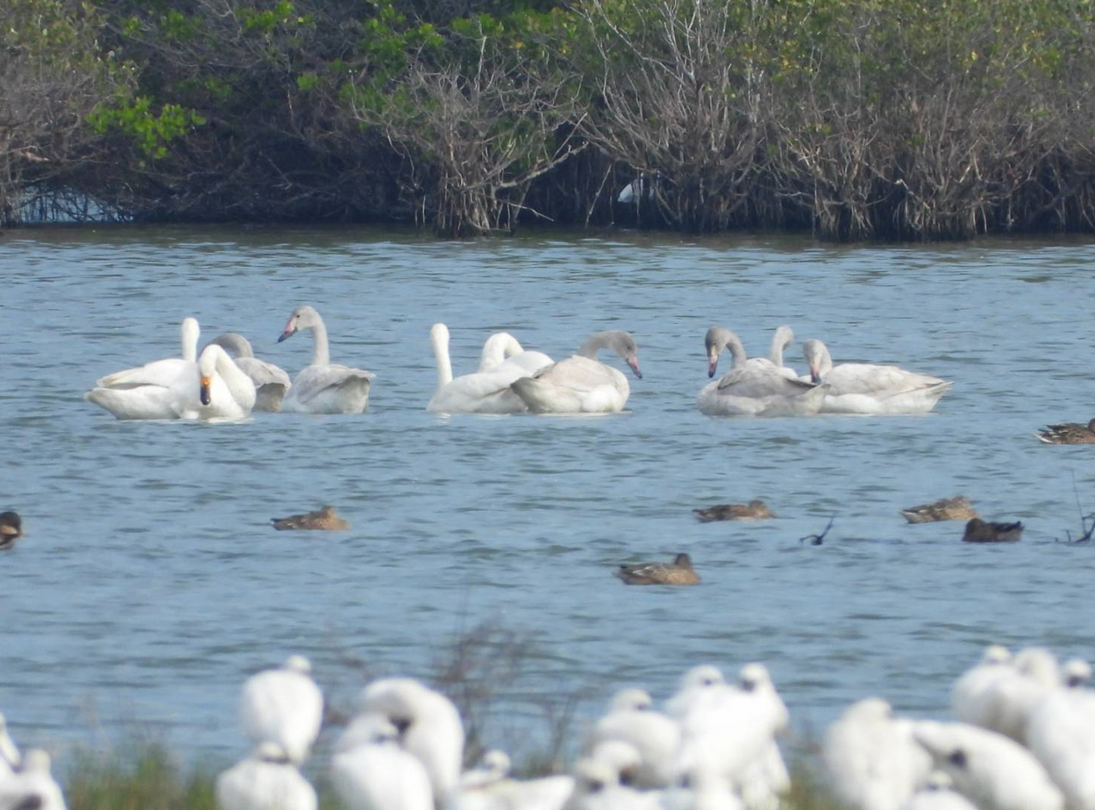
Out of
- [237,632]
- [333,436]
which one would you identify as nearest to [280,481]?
[333,436]

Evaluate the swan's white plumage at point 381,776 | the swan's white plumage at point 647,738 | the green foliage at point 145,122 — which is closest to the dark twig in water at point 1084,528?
the swan's white plumage at point 647,738

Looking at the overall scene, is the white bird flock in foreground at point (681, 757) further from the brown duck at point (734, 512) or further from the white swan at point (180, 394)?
the white swan at point (180, 394)

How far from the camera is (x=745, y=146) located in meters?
40.8

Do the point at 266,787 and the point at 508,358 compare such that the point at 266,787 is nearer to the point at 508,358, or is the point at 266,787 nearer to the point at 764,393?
the point at 764,393

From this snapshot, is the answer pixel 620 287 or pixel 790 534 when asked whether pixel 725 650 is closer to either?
pixel 790 534

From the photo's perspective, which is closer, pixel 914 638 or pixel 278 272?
pixel 914 638

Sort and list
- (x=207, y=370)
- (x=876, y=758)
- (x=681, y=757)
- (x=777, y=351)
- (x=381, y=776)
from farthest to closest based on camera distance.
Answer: (x=777, y=351), (x=207, y=370), (x=876, y=758), (x=681, y=757), (x=381, y=776)

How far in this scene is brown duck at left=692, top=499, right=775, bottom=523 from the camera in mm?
12078

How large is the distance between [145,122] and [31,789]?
1551 inches

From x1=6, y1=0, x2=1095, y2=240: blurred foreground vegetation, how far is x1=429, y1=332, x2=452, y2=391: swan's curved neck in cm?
2109

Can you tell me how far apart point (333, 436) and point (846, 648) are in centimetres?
693

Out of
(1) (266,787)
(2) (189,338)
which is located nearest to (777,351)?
(2) (189,338)

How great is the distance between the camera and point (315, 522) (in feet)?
38.7

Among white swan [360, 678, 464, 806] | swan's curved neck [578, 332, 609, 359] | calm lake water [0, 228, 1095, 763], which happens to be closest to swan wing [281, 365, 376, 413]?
calm lake water [0, 228, 1095, 763]
